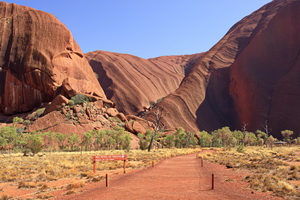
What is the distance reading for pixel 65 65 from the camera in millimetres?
82562

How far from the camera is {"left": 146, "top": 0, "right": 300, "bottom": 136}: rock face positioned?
91.1m

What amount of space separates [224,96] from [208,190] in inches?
4284

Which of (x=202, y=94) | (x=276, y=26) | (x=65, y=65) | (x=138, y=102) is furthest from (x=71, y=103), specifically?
(x=276, y=26)

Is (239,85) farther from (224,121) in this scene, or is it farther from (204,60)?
(204,60)

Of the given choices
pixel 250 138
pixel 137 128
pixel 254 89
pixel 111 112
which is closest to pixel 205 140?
pixel 250 138

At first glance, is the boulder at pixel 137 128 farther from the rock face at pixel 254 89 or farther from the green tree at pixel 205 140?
the green tree at pixel 205 140

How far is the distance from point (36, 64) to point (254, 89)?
79059 millimetres

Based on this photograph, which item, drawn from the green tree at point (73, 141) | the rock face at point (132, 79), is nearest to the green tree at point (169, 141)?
the green tree at point (73, 141)

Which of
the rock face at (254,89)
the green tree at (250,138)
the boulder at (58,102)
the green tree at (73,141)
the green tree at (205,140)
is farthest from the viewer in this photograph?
the rock face at (254,89)

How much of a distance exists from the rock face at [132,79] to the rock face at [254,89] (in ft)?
64.7

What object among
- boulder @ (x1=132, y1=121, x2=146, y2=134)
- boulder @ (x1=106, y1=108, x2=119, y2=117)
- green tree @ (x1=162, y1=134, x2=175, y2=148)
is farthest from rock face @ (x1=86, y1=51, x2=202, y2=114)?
green tree @ (x1=162, y1=134, x2=175, y2=148)

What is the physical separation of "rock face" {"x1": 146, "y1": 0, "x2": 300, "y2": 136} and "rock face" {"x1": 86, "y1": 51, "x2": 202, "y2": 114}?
19.7 meters

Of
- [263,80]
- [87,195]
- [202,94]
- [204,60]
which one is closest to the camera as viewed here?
[87,195]

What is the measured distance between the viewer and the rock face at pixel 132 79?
11819cm
